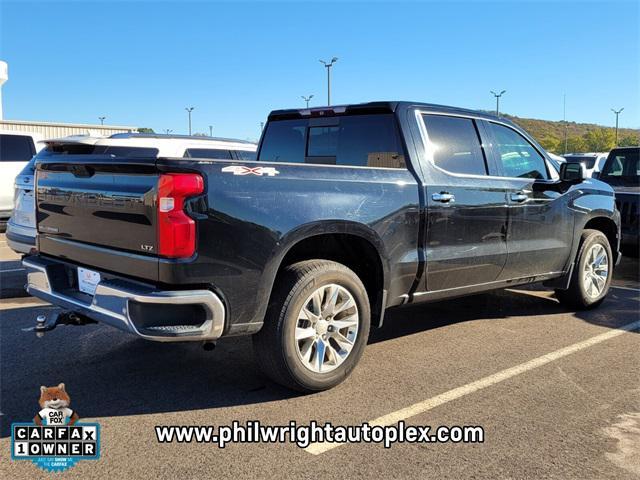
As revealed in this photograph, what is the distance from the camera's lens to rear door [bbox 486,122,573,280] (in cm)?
523

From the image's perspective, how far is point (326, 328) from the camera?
3.92 m

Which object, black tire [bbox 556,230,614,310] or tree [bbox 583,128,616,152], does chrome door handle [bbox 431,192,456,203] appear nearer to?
black tire [bbox 556,230,614,310]

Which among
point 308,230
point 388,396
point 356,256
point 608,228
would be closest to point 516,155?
point 608,228

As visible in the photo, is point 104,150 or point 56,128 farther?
point 56,128

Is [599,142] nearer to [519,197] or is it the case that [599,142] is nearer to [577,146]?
[577,146]

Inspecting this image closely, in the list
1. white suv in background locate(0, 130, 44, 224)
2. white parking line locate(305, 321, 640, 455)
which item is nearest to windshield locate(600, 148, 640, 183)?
white parking line locate(305, 321, 640, 455)

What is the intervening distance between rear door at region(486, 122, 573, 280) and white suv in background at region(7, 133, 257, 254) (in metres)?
3.97

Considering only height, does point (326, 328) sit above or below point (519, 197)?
below

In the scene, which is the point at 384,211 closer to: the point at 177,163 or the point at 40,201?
the point at 177,163

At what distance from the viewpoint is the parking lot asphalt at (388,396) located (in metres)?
3.00

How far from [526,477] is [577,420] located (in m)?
0.84

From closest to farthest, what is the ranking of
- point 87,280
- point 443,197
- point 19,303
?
point 87,280 < point 443,197 < point 19,303

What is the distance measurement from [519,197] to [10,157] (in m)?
10.5

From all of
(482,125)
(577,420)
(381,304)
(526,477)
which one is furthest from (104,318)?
(482,125)
